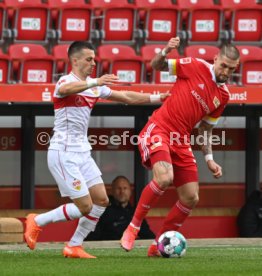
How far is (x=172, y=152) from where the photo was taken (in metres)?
9.32

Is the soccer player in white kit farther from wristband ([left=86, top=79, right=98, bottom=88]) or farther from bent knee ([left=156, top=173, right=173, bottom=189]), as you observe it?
bent knee ([left=156, top=173, right=173, bottom=189])

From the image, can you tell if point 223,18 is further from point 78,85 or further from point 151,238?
point 78,85

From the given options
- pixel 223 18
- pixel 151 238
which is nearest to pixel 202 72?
pixel 151 238

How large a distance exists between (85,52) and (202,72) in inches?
40.5

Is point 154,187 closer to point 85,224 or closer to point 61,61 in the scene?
point 85,224

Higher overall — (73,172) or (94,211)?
(73,172)

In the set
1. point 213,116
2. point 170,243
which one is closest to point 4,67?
point 213,116

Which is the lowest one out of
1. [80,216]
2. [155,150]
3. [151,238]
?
[151,238]

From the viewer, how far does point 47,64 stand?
565 inches

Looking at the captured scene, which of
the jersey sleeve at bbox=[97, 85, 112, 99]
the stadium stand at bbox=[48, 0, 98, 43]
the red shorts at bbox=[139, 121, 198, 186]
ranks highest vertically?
the stadium stand at bbox=[48, 0, 98, 43]

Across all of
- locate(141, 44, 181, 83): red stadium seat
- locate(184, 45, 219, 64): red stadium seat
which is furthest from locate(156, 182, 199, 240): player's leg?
locate(184, 45, 219, 64): red stadium seat

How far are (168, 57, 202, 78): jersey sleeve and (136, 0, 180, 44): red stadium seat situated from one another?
608cm

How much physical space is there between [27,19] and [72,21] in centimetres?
Result: 62

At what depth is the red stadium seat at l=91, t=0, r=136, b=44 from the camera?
1537 cm
